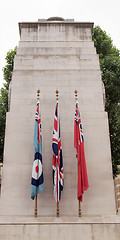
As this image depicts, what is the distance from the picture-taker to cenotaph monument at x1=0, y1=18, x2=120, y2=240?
→ 6.61 m

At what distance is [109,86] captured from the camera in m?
15.9

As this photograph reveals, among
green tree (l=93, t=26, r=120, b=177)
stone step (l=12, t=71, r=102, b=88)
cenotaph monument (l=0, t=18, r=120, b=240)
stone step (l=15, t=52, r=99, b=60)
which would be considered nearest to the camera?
cenotaph monument (l=0, t=18, r=120, b=240)

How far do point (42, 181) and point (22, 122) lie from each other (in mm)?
2654

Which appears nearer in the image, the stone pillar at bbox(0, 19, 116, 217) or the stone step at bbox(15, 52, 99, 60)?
the stone pillar at bbox(0, 19, 116, 217)

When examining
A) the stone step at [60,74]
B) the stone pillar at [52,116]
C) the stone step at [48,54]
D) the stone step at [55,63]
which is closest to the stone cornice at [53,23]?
the stone pillar at [52,116]

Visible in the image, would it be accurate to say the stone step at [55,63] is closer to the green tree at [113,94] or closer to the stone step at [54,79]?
the stone step at [54,79]

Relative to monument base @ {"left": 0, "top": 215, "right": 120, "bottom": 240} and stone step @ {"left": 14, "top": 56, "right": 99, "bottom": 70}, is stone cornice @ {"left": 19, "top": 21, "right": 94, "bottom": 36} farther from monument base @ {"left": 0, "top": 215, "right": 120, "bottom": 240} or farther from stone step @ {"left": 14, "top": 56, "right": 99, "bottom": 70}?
monument base @ {"left": 0, "top": 215, "right": 120, "bottom": 240}

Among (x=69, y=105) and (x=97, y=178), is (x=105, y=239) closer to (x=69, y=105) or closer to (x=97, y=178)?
(x=97, y=178)

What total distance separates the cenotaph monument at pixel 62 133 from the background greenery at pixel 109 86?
5.31 m

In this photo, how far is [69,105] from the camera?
938cm

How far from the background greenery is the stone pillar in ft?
17.4

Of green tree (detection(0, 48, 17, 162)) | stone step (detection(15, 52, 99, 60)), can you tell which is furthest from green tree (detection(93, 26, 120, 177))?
green tree (detection(0, 48, 17, 162))

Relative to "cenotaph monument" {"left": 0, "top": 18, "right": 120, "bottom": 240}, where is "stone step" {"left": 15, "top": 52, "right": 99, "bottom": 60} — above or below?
above

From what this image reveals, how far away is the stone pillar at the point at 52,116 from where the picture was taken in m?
7.82
